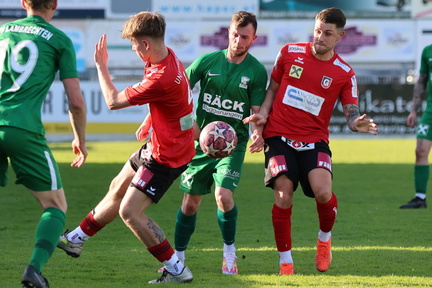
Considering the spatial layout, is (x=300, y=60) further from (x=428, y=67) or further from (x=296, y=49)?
(x=428, y=67)

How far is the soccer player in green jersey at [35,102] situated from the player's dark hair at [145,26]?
0.64 metres

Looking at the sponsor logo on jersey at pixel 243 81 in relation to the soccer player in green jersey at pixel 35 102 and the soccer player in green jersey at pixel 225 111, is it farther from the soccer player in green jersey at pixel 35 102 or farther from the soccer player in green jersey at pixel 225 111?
the soccer player in green jersey at pixel 35 102

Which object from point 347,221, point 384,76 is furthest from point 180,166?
point 384,76

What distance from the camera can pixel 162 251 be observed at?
6.39 meters

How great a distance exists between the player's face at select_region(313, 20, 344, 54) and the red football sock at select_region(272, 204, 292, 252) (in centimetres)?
135

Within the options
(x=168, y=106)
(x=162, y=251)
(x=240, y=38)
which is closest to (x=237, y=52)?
(x=240, y=38)

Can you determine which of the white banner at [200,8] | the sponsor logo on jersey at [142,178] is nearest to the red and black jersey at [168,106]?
the sponsor logo on jersey at [142,178]

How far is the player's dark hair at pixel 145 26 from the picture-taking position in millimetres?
6152

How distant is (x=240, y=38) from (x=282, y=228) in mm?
1578

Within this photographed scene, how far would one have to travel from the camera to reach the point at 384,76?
1323 inches

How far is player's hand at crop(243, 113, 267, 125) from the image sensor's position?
6.96m

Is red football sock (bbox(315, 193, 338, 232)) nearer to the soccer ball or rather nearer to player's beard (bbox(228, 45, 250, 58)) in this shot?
the soccer ball

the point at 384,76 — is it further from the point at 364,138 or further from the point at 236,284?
the point at 236,284

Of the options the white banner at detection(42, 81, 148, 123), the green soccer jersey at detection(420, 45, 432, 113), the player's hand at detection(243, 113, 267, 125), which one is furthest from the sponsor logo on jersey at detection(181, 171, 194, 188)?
the white banner at detection(42, 81, 148, 123)
